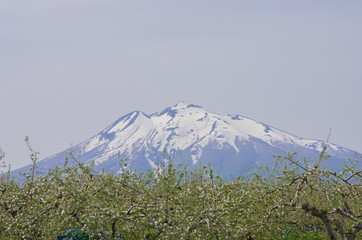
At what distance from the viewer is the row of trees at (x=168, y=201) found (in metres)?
12.2

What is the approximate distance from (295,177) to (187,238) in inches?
184

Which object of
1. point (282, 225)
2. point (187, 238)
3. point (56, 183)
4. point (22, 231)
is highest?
point (56, 183)

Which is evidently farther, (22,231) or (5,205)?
(5,205)

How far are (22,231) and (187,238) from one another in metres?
4.76

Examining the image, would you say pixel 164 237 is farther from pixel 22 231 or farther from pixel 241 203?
pixel 22 231

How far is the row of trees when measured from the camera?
480 inches

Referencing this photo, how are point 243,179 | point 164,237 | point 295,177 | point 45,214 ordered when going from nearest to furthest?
point 164,237, point 45,214, point 295,177, point 243,179

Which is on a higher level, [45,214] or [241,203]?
[45,214]

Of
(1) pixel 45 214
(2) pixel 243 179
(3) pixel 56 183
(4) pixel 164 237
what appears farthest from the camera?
(2) pixel 243 179

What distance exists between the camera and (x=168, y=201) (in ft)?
41.5

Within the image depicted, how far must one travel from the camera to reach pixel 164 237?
11.6m

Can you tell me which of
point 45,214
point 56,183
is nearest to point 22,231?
point 45,214

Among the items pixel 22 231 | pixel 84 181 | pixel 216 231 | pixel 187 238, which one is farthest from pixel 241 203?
pixel 22 231

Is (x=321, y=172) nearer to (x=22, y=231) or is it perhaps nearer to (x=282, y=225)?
(x=282, y=225)
